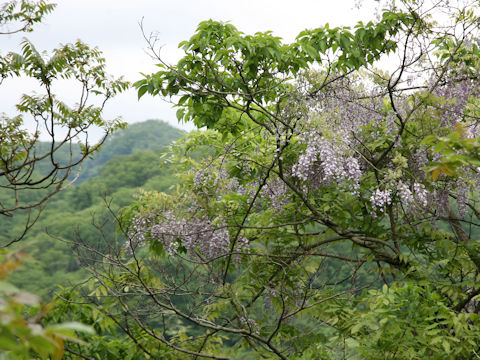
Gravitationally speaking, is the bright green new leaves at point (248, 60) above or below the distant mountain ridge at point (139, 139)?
below

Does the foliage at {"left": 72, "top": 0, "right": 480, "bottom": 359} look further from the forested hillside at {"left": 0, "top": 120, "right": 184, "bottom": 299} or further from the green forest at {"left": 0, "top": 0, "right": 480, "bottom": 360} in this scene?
the forested hillside at {"left": 0, "top": 120, "right": 184, "bottom": 299}

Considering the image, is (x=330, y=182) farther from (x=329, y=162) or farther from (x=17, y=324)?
(x=17, y=324)

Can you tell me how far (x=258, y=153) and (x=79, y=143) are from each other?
187 centimetres

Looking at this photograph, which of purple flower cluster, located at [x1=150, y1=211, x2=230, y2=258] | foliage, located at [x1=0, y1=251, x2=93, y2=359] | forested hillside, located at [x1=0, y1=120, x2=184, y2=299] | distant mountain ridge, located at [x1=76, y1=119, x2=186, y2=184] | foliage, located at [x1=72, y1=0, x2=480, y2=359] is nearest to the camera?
Result: foliage, located at [x1=0, y1=251, x2=93, y2=359]

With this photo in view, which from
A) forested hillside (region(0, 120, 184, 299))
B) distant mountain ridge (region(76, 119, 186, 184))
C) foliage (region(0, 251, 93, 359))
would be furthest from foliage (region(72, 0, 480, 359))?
distant mountain ridge (region(76, 119, 186, 184))

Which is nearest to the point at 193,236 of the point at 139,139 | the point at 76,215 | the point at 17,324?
the point at 17,324

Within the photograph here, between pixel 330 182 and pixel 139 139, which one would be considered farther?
pixel 139 139

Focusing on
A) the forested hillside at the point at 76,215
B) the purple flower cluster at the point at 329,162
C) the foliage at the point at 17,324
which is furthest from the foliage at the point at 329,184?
the forested hillside at the point at 76,215

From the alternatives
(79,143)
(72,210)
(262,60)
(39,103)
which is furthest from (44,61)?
(72,210)

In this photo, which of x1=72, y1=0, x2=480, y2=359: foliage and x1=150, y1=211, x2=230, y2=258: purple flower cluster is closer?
x1=72, y1=0, x2=480, y2=359: foliage

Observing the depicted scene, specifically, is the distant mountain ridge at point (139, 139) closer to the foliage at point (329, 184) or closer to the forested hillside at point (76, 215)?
the forested hillside at point (76, 215)

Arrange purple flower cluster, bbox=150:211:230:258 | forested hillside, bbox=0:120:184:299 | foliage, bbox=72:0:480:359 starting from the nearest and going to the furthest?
foliage, bbox=72:0:480:359, purple flower cluster, bbox=150:211:230:258, forested hillside, bbox=0:120:184:299

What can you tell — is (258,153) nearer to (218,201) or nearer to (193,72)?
(218,201)

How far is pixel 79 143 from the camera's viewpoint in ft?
16.1
